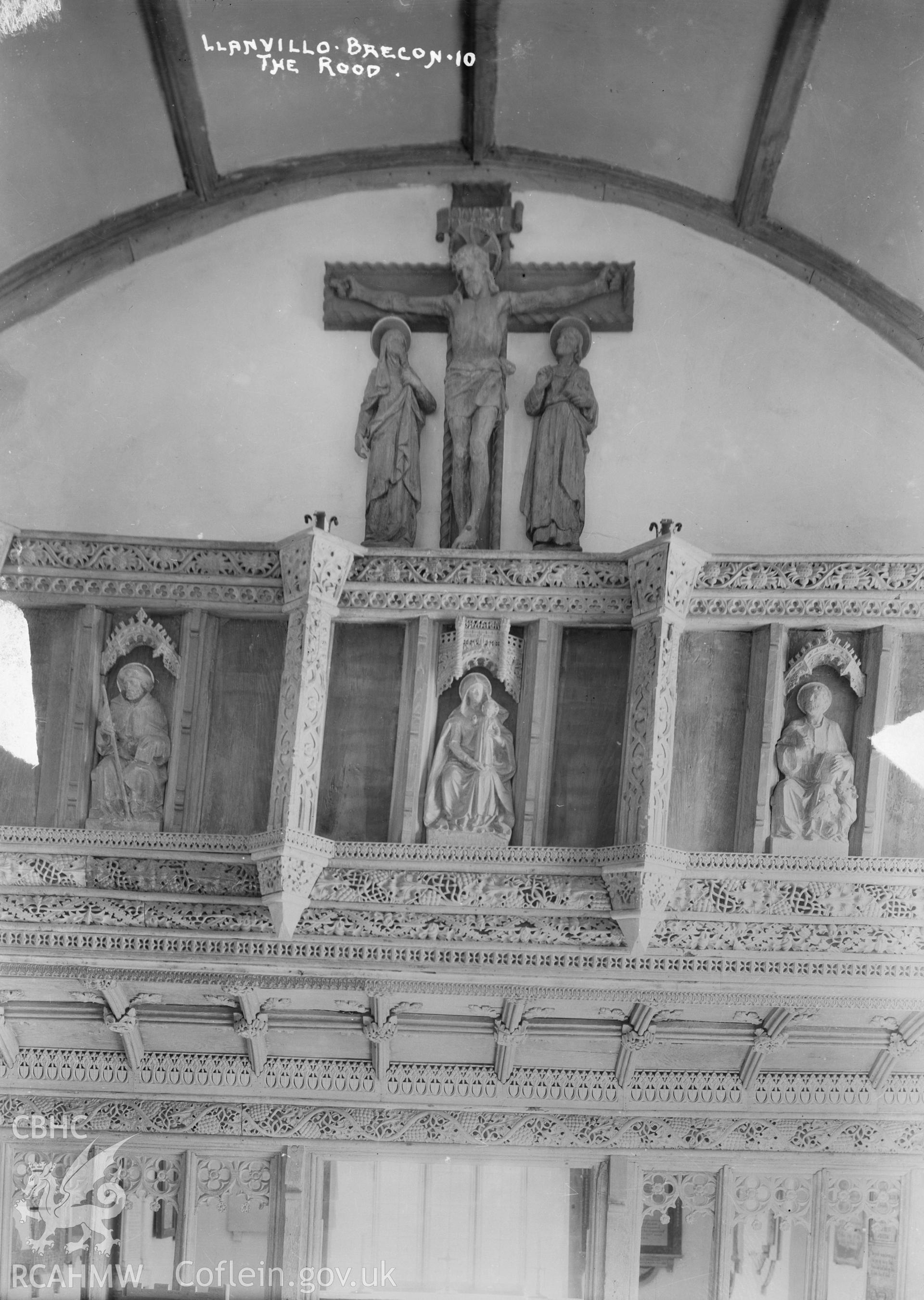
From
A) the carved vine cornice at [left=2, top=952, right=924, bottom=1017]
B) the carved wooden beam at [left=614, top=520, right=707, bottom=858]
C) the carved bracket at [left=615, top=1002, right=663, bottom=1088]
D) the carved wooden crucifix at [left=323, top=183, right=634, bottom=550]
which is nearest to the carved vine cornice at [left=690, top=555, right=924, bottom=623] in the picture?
the carved wooden beam at [left=614, top=520, right=707, bottom=858]

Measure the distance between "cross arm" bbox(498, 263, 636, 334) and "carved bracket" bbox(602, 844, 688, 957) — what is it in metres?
2.96

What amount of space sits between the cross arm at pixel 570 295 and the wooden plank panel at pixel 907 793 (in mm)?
2386

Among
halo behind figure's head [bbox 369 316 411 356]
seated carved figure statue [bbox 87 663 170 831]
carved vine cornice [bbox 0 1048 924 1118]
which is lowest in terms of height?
carved vine cornice [bbox 0 1048 924 1118]

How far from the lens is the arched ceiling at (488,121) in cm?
852

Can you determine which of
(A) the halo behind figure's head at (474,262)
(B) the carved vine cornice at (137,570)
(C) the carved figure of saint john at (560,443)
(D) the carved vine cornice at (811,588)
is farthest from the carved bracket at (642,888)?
(A) the halo behind figure's head at (474,262)

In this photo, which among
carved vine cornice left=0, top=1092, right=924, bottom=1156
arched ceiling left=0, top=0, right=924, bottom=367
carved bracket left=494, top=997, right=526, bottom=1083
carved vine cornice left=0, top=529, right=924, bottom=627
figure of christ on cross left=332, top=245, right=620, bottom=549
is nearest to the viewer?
carved vine cornice left=0, top=529, right=924, bottom=627

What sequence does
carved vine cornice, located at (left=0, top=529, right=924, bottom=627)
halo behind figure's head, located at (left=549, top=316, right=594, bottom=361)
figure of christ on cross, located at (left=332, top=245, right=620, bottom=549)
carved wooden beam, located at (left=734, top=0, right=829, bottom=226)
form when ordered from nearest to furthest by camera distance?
carved vine cornice, located at (left=0, top=529, right=924, bottom=627) → carved wooden beam, located at (left=734, top=0, right=829, bottom=226) → figure of christ on cross, located at (left=332, top=245, right=620, bottom=549) → halo behind figure's head, located at (left=549, top=316, right=594, bottom=361)

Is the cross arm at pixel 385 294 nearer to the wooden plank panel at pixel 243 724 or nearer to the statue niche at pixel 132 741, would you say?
the wooden plank panel at pixel 243 724

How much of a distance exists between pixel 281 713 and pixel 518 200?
10.7ft

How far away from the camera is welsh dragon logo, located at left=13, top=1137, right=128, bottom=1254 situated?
8.76 m

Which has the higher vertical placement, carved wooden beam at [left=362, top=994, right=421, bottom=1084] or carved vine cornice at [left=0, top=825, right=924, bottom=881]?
carved vine cornice at [left=0, top=825, right=924, bottom=881]

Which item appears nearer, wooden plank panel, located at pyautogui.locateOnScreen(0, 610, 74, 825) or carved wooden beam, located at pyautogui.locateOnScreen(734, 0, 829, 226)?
wooden plank panel, located at pyautogui.locateOnScreen(0, 610, 74, 825)

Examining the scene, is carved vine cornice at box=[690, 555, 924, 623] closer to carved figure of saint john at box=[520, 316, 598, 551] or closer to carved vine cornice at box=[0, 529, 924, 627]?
carved vine cornice at box=[0, 529, 924, 627]

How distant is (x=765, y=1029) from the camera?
839cm
